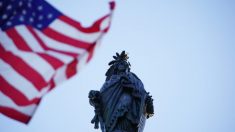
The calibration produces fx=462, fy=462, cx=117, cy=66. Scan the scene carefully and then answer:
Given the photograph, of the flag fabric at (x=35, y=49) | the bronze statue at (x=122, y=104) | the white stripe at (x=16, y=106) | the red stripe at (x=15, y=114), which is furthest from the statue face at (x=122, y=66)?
the red stripe at (x=15, y=114)

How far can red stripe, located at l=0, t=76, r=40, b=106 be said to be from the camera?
7.21 metres

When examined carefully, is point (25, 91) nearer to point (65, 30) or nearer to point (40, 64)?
point (40, 64)

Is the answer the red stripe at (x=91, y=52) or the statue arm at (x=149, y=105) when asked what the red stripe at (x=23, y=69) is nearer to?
the red stripe at (x=91, y=52)

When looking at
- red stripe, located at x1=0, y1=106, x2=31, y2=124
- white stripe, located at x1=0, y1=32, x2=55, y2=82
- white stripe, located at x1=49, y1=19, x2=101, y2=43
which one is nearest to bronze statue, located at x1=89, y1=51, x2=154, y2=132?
white stripe, located at x1=49, y1=19, x2=101, y2=43

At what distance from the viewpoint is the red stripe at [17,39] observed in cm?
770

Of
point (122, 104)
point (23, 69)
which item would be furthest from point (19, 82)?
point (122, 104)

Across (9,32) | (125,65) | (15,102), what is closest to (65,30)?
(9,32)

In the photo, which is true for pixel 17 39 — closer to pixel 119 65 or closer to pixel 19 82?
pixel 19 82

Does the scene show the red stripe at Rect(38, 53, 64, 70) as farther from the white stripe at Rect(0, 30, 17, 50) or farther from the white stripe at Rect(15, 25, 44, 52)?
the white stripe at Rect(0, 30, 17, 50)

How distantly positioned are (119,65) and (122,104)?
1.91 m

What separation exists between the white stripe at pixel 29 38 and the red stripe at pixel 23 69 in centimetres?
30

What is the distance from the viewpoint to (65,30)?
7723 mm

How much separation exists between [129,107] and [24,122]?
5581 mm

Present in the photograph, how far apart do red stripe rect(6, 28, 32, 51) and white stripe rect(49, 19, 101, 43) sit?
53 centimetres
